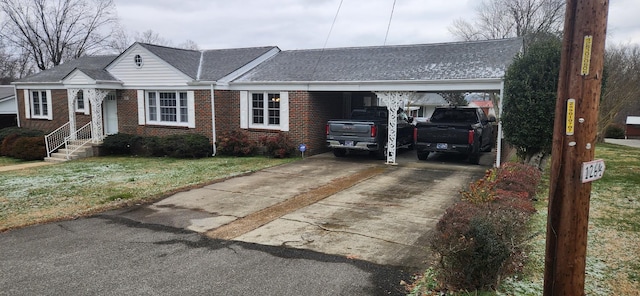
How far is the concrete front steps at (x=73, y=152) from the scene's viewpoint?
18391 millimetres

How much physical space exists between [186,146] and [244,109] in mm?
2777

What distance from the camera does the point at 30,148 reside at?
18906 mm

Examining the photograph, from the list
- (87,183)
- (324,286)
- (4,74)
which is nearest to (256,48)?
(87,183)

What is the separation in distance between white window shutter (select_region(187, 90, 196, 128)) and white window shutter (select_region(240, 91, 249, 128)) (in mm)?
2125

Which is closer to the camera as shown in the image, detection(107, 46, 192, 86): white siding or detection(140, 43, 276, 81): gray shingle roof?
detection(107, 46, 192, 86): white siding

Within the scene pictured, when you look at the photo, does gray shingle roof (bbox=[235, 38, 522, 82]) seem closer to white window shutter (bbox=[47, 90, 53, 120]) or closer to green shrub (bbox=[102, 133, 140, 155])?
green shrub (bbox=[102, 133, 140, 155])

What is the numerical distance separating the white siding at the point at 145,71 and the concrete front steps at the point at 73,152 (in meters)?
3.38

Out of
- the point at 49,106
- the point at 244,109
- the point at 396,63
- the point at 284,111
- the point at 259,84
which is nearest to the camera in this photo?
the point at 396,63

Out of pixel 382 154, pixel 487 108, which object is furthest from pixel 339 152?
pixel 487 108

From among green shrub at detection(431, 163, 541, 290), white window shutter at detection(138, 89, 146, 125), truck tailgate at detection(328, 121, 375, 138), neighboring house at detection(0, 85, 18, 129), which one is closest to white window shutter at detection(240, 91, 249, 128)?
truck tailgate at detection(328, 121, 375, 138)

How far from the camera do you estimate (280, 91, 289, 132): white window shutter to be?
54.9 feet

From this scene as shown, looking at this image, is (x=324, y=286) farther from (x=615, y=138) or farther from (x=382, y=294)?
(x=615, y=138)

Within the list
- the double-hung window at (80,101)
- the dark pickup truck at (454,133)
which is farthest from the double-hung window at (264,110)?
the double-hung window at (80,101)

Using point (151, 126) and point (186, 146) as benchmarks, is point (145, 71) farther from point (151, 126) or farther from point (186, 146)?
point (186, 146)
